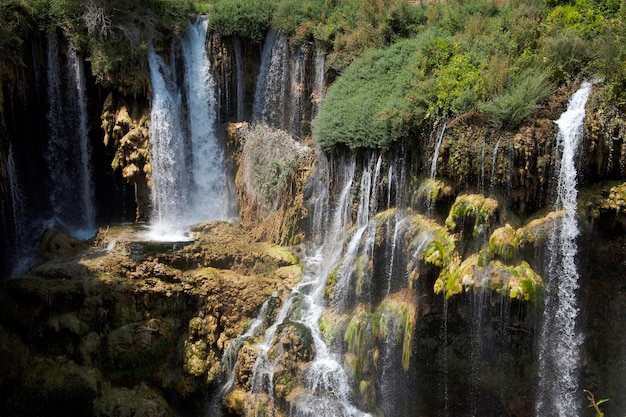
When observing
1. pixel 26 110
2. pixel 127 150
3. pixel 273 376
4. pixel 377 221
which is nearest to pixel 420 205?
pixel 377 221

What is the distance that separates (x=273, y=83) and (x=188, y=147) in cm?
331

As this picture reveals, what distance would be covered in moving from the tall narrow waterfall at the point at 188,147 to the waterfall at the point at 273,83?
1506 mm

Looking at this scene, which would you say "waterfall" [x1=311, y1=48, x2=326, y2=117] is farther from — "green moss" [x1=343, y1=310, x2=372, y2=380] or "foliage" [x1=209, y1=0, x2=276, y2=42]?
"green moss" [x1=343, y1=310, x2=372, y2=380]

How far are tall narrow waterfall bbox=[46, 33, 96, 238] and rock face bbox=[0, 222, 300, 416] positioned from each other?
3209 mm

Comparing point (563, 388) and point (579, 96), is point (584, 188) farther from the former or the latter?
point (563, 388)

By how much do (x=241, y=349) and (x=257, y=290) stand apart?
1.50 metres

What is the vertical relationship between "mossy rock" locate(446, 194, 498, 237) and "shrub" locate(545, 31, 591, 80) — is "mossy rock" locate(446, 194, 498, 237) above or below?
below

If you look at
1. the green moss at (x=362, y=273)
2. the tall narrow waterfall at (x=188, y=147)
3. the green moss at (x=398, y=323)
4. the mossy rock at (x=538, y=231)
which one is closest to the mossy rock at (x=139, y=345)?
the tall narrow waterfall at (x=188, y=147)

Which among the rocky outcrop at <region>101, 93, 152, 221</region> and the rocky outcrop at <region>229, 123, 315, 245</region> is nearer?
the rocky outcrop at <region>229, 123, 315, 245</region>

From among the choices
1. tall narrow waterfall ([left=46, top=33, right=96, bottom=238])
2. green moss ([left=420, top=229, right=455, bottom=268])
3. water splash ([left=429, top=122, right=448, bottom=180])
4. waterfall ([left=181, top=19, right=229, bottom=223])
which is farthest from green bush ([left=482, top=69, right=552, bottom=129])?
tall narrow waterfall ([left=46, top=33, right=96, bottom=238])

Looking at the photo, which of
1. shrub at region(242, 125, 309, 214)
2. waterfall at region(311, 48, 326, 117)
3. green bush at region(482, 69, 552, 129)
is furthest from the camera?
waterfall at region(311, 48, 326, 117)

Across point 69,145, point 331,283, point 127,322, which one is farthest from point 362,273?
point 69,145

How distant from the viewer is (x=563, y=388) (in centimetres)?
1138

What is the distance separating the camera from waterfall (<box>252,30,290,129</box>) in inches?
741
